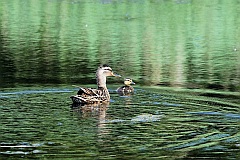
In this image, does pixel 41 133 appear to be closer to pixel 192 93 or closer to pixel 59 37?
pixel 192 93

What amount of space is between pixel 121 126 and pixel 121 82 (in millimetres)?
7154

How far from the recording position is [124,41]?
29.6m

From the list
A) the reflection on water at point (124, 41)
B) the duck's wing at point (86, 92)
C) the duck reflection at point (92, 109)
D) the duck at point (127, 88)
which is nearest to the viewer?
the duck reflection at point (92, 109)

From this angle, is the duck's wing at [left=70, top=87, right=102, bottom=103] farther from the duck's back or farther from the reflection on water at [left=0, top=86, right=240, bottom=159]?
the duck's back

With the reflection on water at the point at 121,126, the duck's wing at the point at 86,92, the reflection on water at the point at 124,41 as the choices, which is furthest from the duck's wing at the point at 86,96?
the reflection on water at the point at 124,41

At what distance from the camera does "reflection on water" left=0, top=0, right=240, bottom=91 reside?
67.8 ft

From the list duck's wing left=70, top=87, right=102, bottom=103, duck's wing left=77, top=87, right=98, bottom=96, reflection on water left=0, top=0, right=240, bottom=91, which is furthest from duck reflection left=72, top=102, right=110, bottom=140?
reflection on water left=0, top=0, right=240, bottom=91

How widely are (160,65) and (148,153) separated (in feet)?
39.9

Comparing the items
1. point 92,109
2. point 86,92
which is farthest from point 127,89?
point 92,109

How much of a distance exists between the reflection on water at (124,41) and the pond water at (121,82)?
5 centimetres

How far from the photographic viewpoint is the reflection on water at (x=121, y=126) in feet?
36.8

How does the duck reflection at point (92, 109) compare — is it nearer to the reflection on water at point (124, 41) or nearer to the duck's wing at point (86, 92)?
the duck's wing at point (86, 92)

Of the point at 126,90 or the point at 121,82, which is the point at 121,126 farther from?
the point at 121,82

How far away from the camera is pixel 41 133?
12211mm
